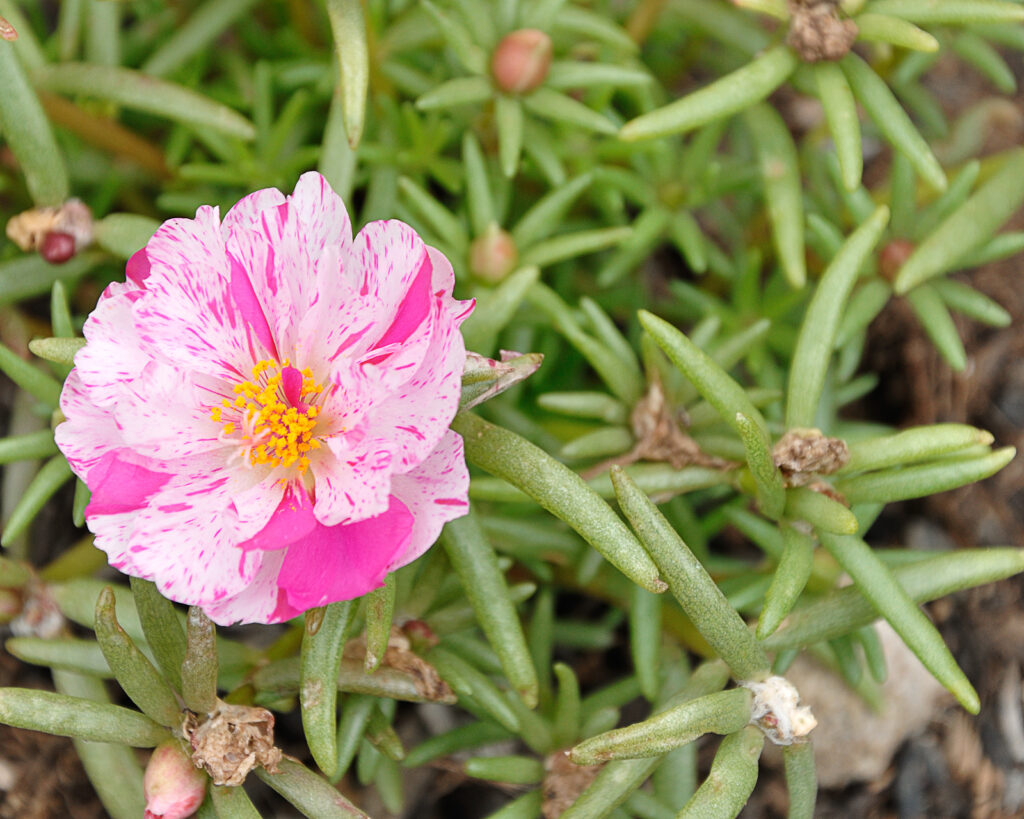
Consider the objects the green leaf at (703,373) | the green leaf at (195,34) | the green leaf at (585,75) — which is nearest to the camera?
the green leaf at (703,373)

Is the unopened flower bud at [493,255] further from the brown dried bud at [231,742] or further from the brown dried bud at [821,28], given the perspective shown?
the brown dried bud at [231,742]

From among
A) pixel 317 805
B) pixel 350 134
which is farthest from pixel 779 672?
pixel 350 134

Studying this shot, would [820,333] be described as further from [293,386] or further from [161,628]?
[161,628]

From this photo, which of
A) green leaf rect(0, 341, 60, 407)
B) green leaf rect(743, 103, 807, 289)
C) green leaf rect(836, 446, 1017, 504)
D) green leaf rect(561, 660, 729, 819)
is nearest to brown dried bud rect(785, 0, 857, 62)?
green leaf rect(743, 103, 807, 289)

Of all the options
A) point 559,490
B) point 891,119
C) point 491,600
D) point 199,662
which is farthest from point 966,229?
point 199,662

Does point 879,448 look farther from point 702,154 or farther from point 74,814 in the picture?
point 74,814

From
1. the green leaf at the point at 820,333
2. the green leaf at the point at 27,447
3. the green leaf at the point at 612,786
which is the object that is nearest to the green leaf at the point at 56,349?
the green leaf at the point at 27,447
